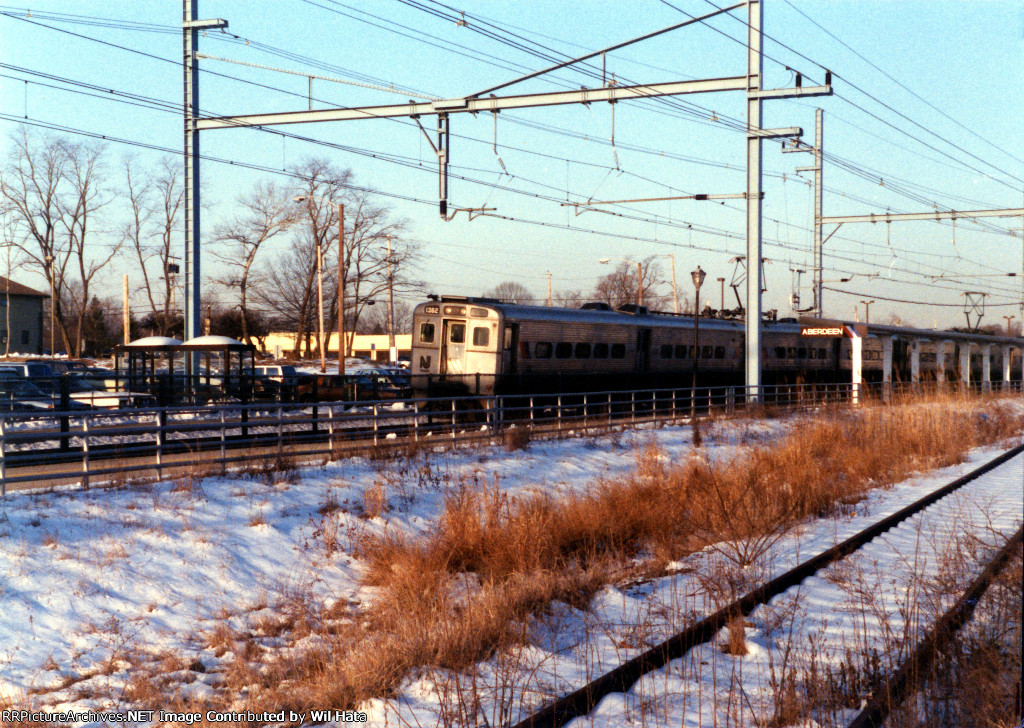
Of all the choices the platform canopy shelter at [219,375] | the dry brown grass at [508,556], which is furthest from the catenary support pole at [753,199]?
the platform canopy shelter at [219,375]

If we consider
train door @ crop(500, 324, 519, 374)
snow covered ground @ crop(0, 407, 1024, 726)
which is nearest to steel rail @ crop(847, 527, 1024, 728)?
snow covered ground @ crop(0, 407, 1024, 726)

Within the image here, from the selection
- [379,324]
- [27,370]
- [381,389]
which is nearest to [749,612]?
[381,389]

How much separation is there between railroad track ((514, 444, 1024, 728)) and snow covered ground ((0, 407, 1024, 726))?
0.13 meters

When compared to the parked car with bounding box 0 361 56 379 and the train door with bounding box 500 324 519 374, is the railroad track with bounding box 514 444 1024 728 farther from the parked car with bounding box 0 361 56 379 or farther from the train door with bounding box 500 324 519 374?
the parked car with bounding box 0 361 56 379

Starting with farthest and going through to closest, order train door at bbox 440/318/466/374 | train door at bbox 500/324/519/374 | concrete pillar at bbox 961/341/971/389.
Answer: concrete pillar at bbox 961/341/971/389 < train door at bbox 440/318/466/374 < train door at bbox 500/324/519/374

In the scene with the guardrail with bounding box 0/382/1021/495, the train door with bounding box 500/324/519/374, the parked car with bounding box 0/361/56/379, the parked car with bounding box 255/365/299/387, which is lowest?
the guardrail with bounding box 0/382/1021/495

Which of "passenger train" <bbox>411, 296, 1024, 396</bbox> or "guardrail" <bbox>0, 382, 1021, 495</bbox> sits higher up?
"passenger train" <bbox>411, 296, 1024, 396</bbox>

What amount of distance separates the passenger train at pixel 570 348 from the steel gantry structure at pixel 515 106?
3584 mm

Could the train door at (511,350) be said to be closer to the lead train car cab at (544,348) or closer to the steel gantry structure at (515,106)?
the lead train car cab at (544,348)

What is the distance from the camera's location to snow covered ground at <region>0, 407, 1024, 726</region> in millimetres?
6262

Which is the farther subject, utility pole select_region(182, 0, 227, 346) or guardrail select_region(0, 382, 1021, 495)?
utility pole select_region(182, 0, 227, 346)

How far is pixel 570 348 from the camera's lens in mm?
26188

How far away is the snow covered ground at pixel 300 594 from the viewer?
6262 mm

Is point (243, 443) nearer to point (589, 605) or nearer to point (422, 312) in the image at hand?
point (589, 605)
